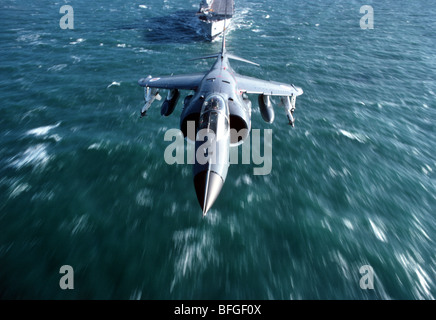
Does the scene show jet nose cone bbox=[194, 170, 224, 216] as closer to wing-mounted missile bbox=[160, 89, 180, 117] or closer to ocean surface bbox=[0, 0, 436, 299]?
ocean surface bbox=[0, 0, 436, 299]

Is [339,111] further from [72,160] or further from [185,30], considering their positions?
[185,30]

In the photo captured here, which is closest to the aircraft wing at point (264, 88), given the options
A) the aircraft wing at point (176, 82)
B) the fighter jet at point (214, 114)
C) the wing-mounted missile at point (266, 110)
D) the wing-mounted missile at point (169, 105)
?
the fighter jet at point (214, 114)

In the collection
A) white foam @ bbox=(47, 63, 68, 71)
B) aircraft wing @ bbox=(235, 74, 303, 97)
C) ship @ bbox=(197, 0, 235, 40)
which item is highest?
ship @ bbox=(197, 0, 235, 40)

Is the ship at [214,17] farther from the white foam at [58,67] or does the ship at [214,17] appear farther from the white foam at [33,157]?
the white foam at [33,157]

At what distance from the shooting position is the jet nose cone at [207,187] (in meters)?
8.97

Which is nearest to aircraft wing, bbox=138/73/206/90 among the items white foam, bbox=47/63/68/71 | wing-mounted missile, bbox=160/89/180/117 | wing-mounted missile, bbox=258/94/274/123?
wing-mounted missile, bbox=160/89/180/117

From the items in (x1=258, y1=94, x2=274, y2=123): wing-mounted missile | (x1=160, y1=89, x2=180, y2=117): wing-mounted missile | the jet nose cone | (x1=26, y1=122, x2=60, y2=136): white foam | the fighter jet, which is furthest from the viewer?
(x1=160, y1=89, x2=180, y2=117): wing-mounted missile

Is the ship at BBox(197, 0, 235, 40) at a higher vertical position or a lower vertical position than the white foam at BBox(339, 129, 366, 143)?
higher

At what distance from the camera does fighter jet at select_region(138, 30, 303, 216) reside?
9.62 metres

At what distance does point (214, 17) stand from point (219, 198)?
154ft

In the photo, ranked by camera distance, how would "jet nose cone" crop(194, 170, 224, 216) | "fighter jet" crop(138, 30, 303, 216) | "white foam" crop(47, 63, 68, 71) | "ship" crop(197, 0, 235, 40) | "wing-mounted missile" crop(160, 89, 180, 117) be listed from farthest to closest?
"ship" crop(197, 0, 235, 40) < "white foam" crop(47, 63, 68, 71) < "wing-mounted missile" crop(160, 89, 180, 117) < "fighter jet" crop(138, 30, 303, 216) < "jet nose cone" crop(194, 170, 224, 216)
